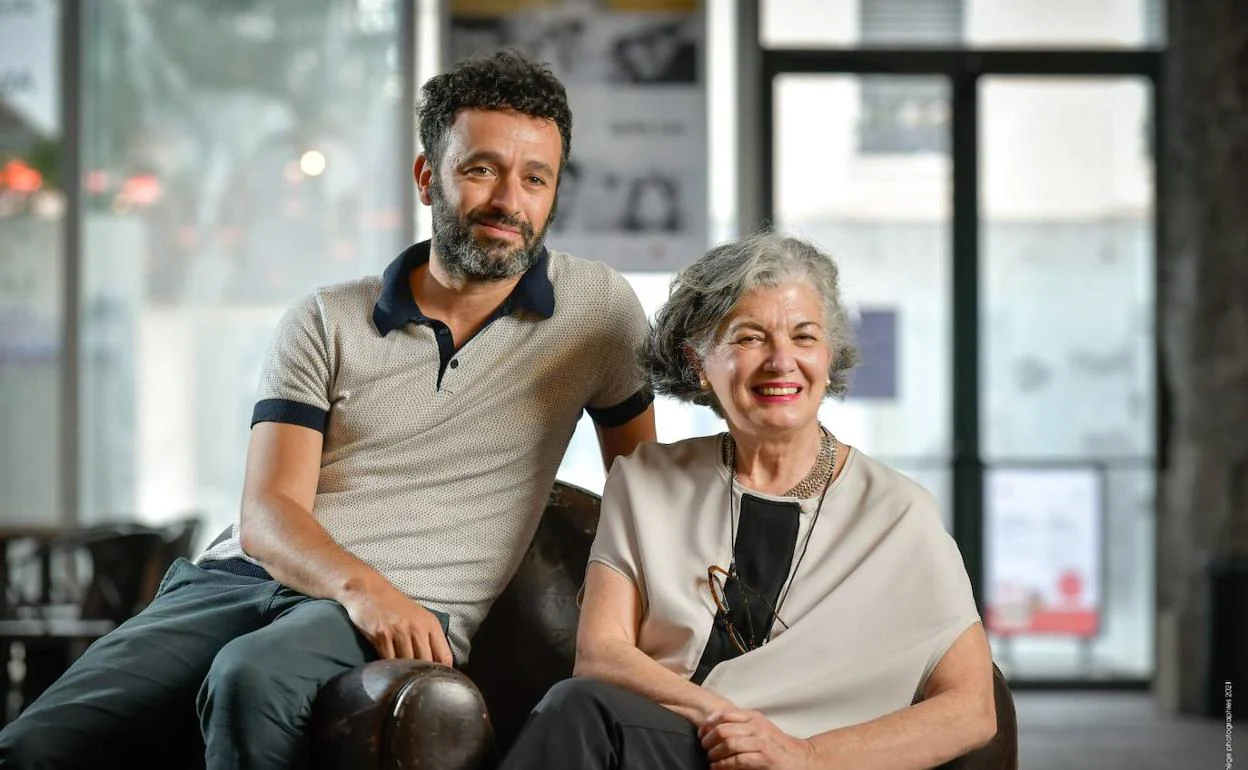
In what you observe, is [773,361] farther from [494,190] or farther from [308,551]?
[308,551]

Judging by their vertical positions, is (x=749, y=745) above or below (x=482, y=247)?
below

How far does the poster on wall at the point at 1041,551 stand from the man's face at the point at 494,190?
3733mm

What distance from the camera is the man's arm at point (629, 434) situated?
2.29m

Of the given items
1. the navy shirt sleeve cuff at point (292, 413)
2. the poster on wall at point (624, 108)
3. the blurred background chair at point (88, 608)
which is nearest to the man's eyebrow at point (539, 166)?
the navy shirt sleeve cuff at point (292, 413)

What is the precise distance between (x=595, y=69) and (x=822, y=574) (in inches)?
138

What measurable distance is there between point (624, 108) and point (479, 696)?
12.0 feet

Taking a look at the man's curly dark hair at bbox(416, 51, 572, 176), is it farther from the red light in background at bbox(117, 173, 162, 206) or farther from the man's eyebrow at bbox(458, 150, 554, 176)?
the red light in background at bbox(117, 173, 162, 206)

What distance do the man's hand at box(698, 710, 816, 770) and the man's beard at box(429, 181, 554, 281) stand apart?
80cm

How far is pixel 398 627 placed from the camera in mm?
1896

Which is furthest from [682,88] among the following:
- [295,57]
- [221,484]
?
[221,484]

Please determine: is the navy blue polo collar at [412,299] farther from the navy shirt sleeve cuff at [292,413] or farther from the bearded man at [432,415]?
the navy shirt sleeve cuff at [292,413]

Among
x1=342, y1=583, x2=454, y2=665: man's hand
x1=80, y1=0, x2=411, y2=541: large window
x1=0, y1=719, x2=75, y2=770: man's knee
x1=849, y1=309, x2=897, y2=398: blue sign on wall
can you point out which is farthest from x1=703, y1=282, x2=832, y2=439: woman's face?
x1=849, y1=309, x2=897, y2=398: blue sign on wall

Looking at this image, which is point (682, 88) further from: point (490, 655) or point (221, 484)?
point (490, 655)

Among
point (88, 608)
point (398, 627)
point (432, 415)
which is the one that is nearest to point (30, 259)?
point (88, 608)
